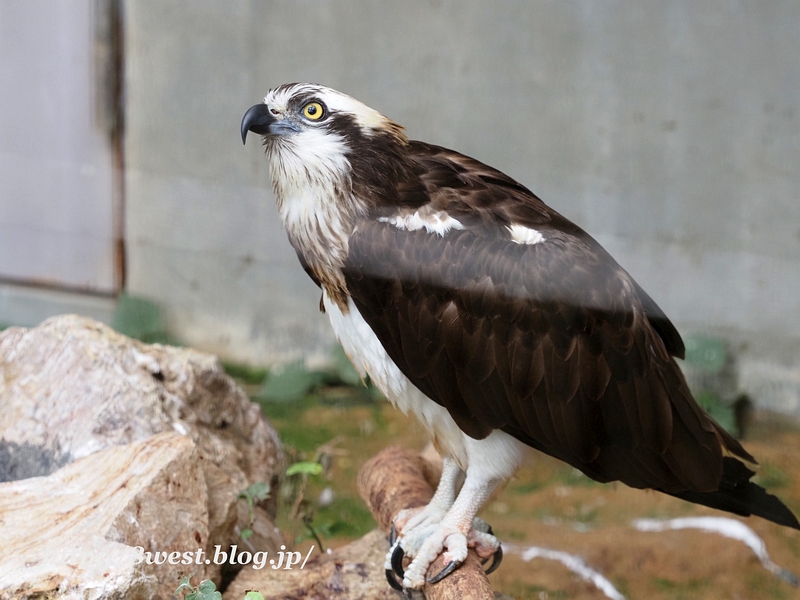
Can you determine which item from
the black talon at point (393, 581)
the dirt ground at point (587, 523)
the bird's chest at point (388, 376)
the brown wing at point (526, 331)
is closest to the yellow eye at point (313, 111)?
the brown wing at point (526, 331)

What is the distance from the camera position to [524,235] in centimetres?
163

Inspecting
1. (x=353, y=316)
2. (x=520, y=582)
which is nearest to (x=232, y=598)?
(x=353, y=316)

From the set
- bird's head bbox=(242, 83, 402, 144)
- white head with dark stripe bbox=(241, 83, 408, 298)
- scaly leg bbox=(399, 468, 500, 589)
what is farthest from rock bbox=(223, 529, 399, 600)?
bird's head bbox=(242, 83, 402, 144)

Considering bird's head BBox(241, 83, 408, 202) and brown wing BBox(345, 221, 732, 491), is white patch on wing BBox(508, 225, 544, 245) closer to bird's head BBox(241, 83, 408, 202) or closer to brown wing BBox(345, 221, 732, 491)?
brown wing BBox(345, 221, 732, 491)

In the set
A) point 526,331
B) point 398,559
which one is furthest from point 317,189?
point 398,559

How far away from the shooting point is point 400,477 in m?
2.15

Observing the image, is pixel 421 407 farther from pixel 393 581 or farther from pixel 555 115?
pixel 555 115

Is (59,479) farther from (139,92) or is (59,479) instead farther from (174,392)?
(139,92)

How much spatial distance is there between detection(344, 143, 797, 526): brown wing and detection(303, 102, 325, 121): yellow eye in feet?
0.78

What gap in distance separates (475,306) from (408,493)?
0.70 m

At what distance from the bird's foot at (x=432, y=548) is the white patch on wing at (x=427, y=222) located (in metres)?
0.72

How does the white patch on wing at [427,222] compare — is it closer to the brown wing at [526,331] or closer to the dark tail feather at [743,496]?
the brown wing at [526,331]

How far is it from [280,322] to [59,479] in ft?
3.16

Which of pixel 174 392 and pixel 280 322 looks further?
pixel 280 322
